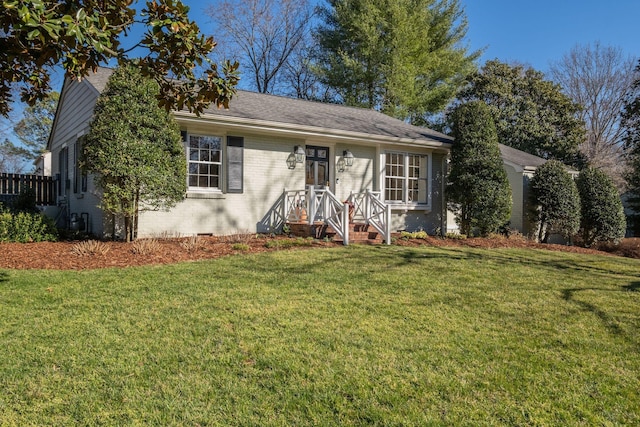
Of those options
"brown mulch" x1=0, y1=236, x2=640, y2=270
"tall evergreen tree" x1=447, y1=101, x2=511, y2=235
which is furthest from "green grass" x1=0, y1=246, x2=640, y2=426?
"tall evergreen tree" x1=447, y1=101, x2=511, y2=235

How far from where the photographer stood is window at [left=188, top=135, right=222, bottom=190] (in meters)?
9.88

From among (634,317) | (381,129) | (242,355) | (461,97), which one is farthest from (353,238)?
(461,97)

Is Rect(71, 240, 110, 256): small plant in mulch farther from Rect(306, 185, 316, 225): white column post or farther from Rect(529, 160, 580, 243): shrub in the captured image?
Rect(529, 160, 580, 243): shrub

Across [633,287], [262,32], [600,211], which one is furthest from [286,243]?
[262,32]

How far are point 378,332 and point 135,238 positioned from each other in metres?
6.76

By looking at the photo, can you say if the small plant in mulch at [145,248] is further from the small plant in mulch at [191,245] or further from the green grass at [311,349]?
the green grass at [311,349]

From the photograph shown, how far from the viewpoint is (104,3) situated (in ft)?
12.9

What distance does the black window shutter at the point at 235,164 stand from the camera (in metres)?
10.0

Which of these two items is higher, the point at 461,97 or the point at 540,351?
the point at 461,97

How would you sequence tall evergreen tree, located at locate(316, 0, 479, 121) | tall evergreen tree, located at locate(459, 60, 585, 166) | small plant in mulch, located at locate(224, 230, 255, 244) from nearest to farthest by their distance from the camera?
small plant in mulch, located at locate(224, 230, 255, 244) < tall evergreen tree, located at locate(316, 0, 479, 121) < tall evergreen tree, located at locate(459, 60, 585, 166)

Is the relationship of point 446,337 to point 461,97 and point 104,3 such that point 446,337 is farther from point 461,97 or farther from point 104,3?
point 461,97

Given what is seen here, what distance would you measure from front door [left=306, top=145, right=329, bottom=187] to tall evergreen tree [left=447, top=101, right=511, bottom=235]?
3793 millimetres

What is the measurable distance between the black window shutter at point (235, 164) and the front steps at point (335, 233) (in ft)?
5.86

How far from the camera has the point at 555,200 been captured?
42.0 feet
